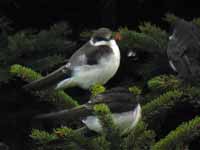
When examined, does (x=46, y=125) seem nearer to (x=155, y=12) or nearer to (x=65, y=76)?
(x=65, y=76)

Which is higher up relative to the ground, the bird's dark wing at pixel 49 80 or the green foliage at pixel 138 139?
the bird's dark wing at pixel 49 80

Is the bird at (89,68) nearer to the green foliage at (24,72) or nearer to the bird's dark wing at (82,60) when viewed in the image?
the bird's dark wing at (82,60)

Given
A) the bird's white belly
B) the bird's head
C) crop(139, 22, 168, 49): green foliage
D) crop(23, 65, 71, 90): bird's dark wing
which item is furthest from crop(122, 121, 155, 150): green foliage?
crop(139, 22, 168, 49): green foliage

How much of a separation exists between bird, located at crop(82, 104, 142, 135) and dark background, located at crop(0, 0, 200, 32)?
83.0 inches

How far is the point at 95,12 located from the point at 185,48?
1.54m

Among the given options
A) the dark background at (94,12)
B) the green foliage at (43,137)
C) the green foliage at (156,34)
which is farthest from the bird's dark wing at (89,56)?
the dark background at (94,12)

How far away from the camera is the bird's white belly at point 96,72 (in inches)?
156

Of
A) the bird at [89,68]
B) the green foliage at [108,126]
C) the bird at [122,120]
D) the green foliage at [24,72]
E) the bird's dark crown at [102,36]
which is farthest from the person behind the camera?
the bird's dark crown at [102,36]

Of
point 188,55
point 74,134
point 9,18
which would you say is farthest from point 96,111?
point 9,18

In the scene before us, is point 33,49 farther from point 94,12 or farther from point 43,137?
point 94,12

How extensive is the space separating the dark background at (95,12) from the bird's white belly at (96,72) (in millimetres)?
Result: 1418

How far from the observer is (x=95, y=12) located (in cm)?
562

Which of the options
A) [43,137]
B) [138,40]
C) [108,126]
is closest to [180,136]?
[108,126]

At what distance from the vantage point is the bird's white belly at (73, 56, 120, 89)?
13.0 ft
